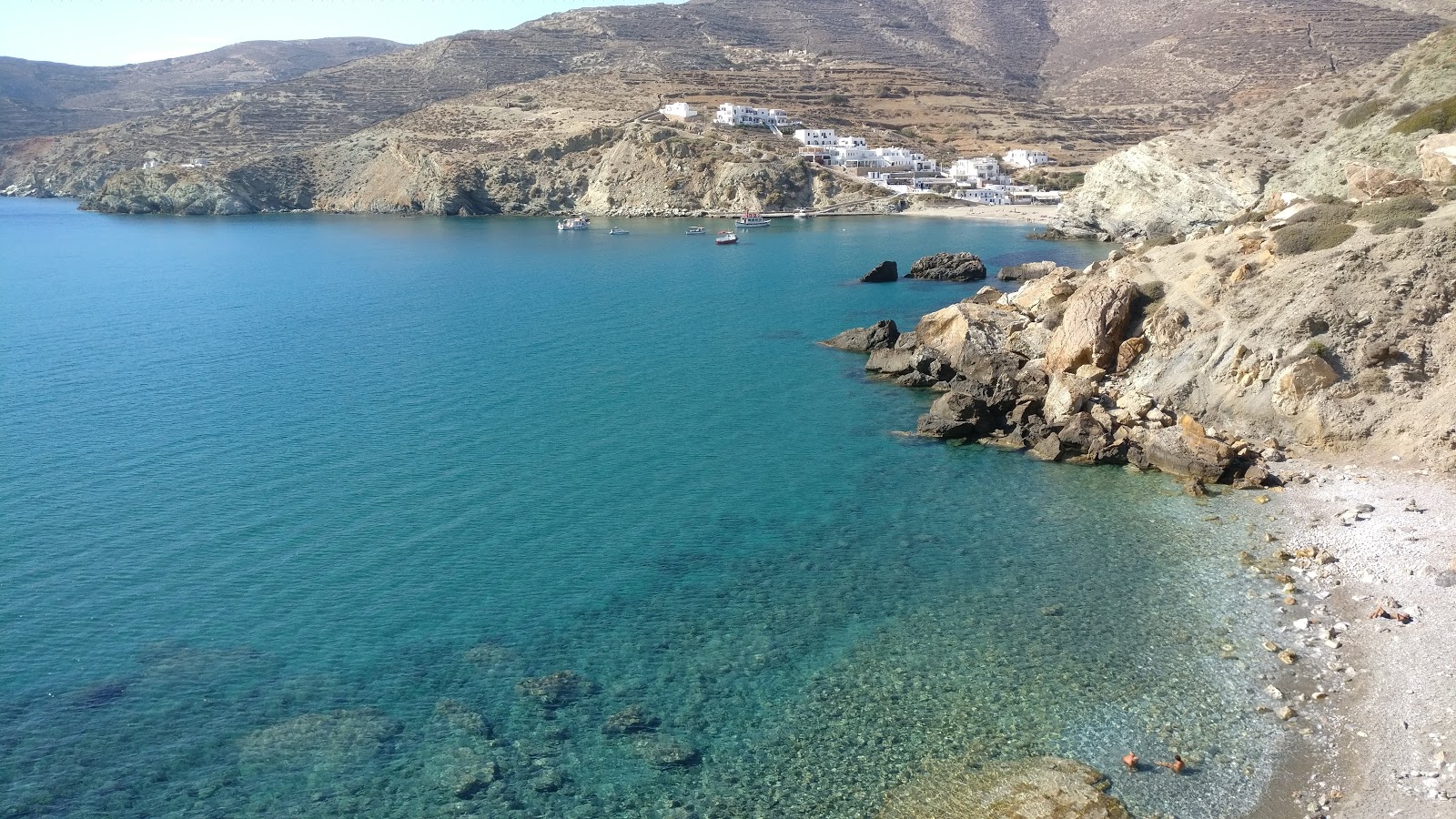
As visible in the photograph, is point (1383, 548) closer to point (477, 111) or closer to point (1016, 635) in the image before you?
point (1016, 635)

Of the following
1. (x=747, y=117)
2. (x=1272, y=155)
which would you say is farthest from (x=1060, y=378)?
(x=747, y=117)

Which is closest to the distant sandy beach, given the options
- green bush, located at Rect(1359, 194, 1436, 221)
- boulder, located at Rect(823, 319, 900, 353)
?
boulder, located at Rect(823, 319, 900, 353)

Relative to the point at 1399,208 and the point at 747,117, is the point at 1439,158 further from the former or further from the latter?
the point at 747,117

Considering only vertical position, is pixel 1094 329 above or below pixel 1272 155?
below

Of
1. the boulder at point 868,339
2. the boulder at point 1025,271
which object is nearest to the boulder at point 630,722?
the boulder at point 868,339

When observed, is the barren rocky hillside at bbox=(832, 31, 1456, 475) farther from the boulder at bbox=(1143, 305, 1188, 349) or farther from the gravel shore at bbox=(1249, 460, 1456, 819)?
the gravel shore at bbox=(1249, 460, 1456, 819)

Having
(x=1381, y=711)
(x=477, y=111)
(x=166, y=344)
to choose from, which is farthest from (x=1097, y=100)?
(x=1381, y=711)
